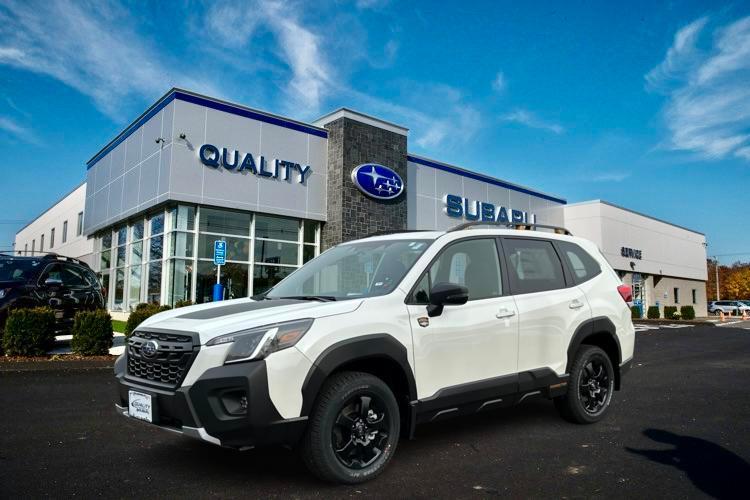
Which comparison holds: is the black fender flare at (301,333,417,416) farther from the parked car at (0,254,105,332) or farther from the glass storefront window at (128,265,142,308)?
the glass storefront window at (128,265,142,308)

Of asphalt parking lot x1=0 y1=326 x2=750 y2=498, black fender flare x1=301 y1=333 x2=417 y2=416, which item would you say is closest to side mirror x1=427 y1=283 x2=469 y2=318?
black fender flare x1=301 y1=333 x2=417 y2=416

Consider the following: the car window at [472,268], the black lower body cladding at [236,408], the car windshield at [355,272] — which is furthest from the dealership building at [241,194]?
the black lower body cladding at [236,408]

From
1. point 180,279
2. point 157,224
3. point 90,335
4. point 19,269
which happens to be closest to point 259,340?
point 90,335

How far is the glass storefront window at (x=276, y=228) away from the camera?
19.6 meters

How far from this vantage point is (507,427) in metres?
5.25

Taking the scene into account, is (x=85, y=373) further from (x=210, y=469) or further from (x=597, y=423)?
(x=597, y=423)

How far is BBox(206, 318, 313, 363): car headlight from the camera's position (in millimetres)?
3217

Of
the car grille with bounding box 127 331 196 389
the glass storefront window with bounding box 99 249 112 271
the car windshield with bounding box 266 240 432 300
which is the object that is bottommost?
the car grille with bounding box 127 331 196 389

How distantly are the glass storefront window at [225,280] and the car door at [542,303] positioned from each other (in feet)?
46.9

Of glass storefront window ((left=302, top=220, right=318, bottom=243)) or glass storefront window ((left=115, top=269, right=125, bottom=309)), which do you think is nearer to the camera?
glass storefront window ((left=302, top=220, right=318, bottom=243))

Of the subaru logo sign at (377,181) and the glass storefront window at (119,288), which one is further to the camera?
the glass storefront window at (119,288)

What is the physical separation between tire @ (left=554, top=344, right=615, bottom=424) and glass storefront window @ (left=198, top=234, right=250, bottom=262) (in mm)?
15047

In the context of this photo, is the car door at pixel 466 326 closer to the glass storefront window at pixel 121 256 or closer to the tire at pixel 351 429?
the tire at pixel 351 429

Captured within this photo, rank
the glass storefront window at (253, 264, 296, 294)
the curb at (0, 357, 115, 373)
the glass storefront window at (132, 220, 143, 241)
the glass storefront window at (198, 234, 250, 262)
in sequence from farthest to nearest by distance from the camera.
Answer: the glass storefront window at (132, 220, 143, 241)
the glass storefront window at (253, 264, 296, 294)
the glass storefront window at (198, 234, 250, 262)
the curb at (0, 357, 115, 373)
